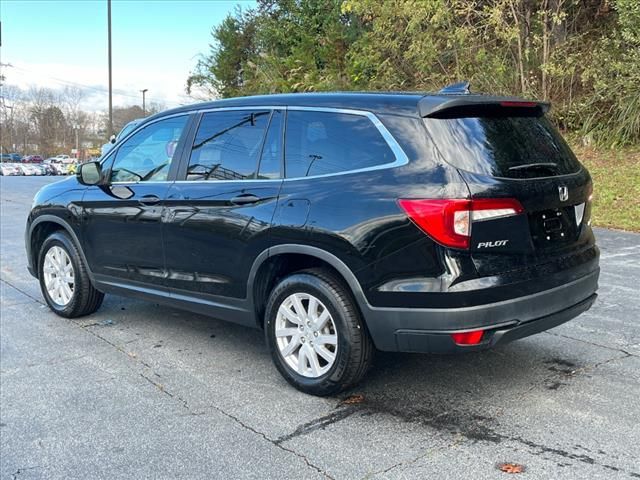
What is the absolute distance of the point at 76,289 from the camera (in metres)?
5.52

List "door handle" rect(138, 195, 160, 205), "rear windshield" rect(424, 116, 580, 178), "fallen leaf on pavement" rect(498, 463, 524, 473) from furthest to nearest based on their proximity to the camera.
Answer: "door handle" rect(138, 195, 160, 205) → "rear windshield" rect(424, 116, 580, 178) → "fallen leaf on pavement" rect(498, 463, 524, 473)

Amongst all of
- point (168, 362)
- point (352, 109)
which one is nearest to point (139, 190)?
point (168, 362)

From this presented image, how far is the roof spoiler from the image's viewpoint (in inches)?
134

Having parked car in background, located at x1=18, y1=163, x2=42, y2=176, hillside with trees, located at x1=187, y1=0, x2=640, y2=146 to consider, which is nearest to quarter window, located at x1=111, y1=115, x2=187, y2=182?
hillside with trees, located at x1=187, y1=0, x2=640, y2=146

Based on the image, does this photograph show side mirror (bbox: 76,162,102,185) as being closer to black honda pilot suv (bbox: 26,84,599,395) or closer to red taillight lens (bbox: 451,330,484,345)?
black honda pilot suv (bbox: 26,84,599,395)

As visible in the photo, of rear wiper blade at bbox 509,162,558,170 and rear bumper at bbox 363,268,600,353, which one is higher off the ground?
rear wiper blade at bbox 509,162,558,170

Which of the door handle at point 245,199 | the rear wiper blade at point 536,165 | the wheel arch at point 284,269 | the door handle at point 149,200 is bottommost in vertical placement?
the wheel arch at point 284,269

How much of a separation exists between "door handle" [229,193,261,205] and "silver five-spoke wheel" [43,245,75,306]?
2295 millimetres

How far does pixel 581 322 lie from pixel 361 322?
8.46 feet

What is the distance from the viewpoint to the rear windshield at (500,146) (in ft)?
10.9

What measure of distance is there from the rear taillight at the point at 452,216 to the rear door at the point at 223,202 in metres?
1.09

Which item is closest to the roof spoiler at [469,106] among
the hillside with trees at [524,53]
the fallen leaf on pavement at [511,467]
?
the fallen leaf on pavement at [511,467]

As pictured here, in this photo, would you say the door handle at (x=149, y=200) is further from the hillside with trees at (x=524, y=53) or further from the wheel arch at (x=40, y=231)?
the hillside with trees at (x=524, y=53)

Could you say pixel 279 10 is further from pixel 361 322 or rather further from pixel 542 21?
pixel 361 322
